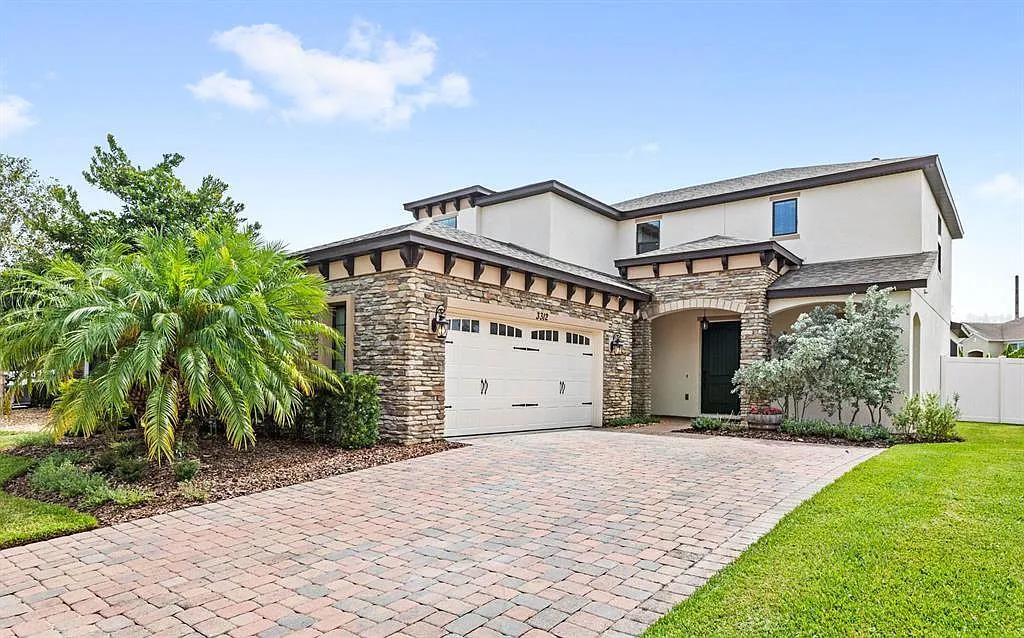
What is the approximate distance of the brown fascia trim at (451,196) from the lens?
18812 millimetres

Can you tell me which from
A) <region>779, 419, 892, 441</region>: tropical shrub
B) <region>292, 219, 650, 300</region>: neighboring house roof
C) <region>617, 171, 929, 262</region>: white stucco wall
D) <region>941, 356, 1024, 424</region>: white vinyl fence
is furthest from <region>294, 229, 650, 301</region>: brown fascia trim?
<region>941, 356, 1024, 424</region>: white vinyl fence

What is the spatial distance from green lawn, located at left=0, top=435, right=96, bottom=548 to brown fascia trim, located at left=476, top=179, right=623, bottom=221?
12.8 metres

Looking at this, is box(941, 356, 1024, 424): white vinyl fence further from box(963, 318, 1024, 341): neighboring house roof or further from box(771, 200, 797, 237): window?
box(963, 318, 1024, 341): neighboring house roof

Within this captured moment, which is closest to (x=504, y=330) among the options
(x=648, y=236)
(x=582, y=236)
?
(x=582, y=236)

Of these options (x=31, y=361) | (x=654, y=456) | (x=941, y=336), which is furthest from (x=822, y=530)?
(x=941, y=336)

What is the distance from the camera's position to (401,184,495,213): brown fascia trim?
61.7ft

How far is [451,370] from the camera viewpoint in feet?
36.0

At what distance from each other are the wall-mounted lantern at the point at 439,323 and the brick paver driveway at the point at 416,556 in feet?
9.14

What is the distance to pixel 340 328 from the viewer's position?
37.6 feet

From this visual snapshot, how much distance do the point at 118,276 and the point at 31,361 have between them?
171cm

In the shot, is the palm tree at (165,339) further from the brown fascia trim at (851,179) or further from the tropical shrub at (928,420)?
the brown fascia trim at (851,179)

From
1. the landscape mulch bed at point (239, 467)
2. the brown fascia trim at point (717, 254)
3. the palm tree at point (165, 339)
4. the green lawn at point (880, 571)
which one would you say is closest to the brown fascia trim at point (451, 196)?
the brown fascia trim at point (717, 254)

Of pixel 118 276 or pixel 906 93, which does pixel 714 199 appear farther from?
pixel 118 276

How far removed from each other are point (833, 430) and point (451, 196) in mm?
12129
